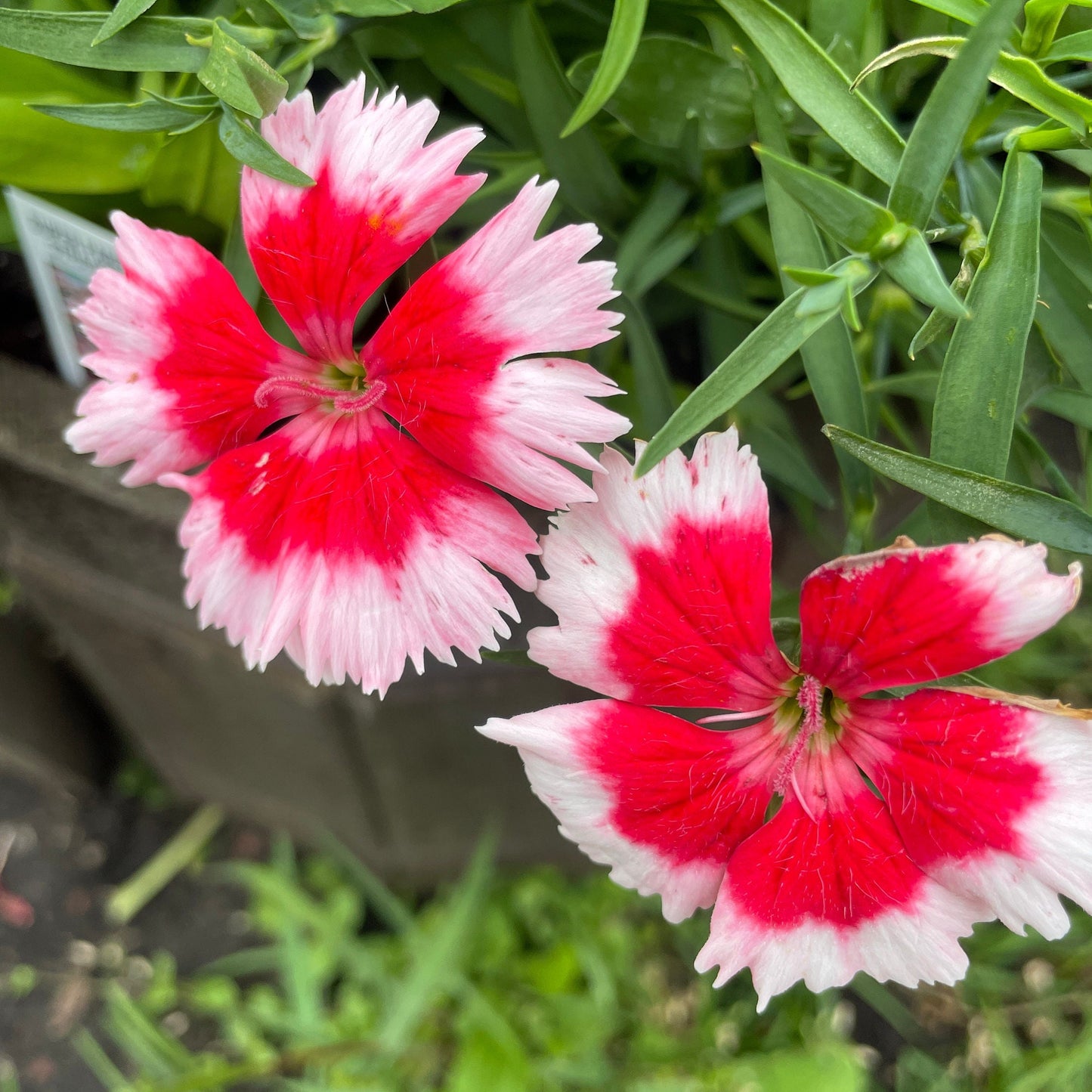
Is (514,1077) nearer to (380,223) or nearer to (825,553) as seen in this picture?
(825,553)

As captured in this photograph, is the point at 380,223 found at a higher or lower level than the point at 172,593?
higher

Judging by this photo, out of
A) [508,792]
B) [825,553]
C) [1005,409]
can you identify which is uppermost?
[1005,409]

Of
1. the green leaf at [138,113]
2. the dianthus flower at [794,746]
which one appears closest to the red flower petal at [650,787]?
the dianthus flower at [794,746]

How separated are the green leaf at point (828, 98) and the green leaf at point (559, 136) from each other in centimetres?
12

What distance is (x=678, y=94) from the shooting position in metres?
0.54

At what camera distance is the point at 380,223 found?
0.44 metres

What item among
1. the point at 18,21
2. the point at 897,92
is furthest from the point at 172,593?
the point at 897,92

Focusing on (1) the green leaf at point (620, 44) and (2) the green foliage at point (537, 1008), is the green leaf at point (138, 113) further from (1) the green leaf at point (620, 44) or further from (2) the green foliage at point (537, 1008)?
(2) the green foliage at point (537, 1008)

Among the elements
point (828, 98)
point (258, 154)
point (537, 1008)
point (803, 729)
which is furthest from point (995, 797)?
point (537, 1008)

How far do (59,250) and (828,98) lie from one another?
1.53ft

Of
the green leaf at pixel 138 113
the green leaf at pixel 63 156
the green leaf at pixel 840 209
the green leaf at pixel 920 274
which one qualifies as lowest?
the green leaf at pixel 63 156

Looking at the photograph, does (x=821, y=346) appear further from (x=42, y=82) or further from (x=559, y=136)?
(x=42, y=82)

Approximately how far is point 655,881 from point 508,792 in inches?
26.7

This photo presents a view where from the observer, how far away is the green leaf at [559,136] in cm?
54
